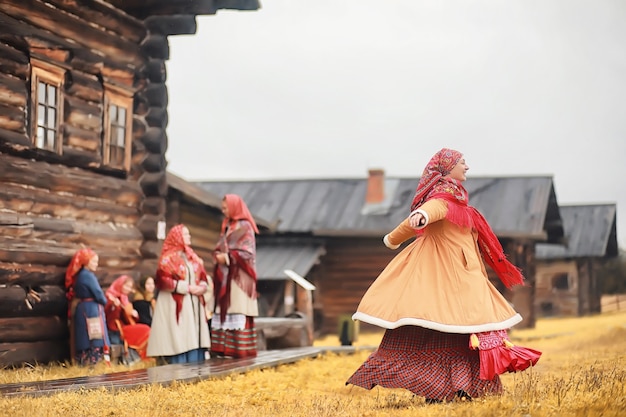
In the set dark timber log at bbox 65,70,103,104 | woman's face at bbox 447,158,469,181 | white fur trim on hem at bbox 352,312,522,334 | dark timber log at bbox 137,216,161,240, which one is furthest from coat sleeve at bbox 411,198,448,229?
dark timber log at bbox 137,216,161,240

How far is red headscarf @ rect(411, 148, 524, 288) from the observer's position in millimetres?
7562

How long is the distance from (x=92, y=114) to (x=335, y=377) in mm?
4679

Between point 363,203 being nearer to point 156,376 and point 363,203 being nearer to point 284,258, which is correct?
point 284,258

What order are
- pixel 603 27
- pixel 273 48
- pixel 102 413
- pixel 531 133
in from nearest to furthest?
1. pixel 102 413
2. pixel 603 27
3. pixel 531 133
4. pixel 273 48

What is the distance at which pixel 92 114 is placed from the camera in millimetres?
12117

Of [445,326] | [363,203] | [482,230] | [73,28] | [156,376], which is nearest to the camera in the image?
[445,326]

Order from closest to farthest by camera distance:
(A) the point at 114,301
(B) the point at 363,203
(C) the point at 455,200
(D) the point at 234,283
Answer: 1. (C) the point at 455,200
2. (D) the point at 234,283
3. (A) the point at 114,301
4. (B) the point at 363,203

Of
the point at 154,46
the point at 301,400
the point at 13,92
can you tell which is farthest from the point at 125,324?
the point at 301,400

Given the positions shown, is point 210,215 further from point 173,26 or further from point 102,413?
point 102,413

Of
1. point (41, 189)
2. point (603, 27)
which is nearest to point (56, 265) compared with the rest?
point (41, 189)

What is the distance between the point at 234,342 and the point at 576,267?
1019 inches

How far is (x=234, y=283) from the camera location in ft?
36.2

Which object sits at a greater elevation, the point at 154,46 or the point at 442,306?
the point at 154,46

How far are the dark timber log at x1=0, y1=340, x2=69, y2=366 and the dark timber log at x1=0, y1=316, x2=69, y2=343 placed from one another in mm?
64
